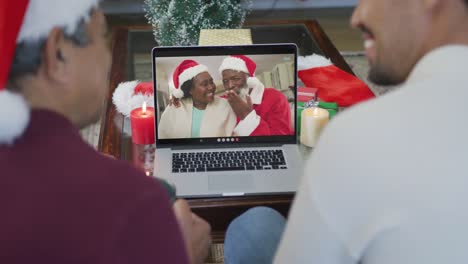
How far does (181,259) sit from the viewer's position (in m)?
0.78

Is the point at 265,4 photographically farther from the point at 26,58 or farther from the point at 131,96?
the point at 26,58

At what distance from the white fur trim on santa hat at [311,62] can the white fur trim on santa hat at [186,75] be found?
47cm

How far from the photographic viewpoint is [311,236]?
79cm

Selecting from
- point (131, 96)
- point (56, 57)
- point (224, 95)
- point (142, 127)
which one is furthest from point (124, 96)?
point (56, 57)

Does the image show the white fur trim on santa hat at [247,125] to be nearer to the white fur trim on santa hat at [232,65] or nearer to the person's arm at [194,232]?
the white fur trim on santa hat at [232,65]

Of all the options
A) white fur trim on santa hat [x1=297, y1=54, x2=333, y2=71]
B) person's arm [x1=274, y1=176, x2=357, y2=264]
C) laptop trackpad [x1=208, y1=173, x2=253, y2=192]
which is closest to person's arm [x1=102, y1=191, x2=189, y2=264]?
person's arm [x1=274, y1=176, x2=357, y2=264]

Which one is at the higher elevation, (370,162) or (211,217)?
(370,162)

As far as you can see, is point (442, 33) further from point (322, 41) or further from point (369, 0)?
point (322, 41)

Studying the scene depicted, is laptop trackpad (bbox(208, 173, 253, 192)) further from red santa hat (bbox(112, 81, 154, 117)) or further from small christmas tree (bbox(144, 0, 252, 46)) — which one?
small christmas tree (bbox(144, 0, 252, 46))

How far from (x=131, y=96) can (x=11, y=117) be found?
102 cm

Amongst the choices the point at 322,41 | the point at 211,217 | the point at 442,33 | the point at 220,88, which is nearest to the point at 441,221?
the point at 442,33

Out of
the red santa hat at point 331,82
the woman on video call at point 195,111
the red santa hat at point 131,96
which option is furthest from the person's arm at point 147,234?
the red santa hat at point 331,82

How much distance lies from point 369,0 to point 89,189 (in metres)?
0.53

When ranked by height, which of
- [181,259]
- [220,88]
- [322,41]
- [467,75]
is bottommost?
[322,41]
